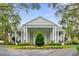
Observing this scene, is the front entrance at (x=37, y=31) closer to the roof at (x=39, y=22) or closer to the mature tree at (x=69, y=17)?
the roof at (x=39, y=22)

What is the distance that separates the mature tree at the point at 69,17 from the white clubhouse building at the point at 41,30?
0.10 meters

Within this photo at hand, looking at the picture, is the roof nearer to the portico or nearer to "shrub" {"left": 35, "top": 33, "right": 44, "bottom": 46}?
the portico

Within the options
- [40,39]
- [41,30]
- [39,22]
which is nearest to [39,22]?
[39,22]

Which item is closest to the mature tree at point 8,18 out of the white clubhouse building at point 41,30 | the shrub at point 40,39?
the white clubhouse building at point 41,30

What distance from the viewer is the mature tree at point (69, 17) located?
12.5 feet

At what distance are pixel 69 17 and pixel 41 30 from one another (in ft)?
1.44

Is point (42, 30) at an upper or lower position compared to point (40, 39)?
upper

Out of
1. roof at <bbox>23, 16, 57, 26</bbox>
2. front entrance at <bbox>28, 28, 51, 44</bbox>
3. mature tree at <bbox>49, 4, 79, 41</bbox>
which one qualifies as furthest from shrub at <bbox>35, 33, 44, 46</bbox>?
mature tree at <bbox>49, 4, 79, 41</bbox>

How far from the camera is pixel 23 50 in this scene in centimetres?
381

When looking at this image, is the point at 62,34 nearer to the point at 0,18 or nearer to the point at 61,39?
the point at 61,39

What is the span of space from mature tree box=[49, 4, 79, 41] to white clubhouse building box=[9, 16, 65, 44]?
0.10m

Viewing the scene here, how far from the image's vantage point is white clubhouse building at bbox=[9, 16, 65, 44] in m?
3.78

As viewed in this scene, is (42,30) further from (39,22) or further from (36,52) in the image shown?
(36,52)

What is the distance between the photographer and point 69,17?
Answer: 3836 millimetres
